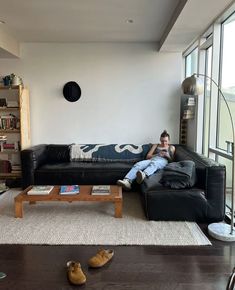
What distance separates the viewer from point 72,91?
5.15 m

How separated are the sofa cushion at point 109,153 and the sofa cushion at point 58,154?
111 mm

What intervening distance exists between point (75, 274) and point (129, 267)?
0.46m

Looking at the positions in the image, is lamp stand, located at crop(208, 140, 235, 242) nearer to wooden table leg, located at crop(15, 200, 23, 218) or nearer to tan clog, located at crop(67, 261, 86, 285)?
tan clog, located at crop(67, 261, 86, 285)

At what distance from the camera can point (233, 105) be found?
3.40 meters

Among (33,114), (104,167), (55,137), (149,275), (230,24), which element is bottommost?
(149,275)

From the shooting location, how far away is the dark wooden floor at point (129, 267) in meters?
2.05

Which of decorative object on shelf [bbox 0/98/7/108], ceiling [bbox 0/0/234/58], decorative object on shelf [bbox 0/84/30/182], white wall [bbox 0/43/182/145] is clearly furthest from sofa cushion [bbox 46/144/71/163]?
ceiling [bbox 0/0/234/58]

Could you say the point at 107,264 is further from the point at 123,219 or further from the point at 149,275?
the point at 123,219

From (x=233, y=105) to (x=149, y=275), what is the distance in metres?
2.24

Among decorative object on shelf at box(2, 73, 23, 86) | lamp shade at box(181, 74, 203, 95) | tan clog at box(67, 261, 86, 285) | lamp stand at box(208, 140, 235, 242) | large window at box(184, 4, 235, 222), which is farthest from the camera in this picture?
decorative object on shelf at box(2, 73, 23, 86)

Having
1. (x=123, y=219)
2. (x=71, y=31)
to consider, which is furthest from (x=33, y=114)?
(x=123, y=219)

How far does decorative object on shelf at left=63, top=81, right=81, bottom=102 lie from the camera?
202 inches

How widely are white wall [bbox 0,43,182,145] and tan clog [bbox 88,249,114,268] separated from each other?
3.07 metres

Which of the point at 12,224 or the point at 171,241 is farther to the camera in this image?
the point at 12,224
